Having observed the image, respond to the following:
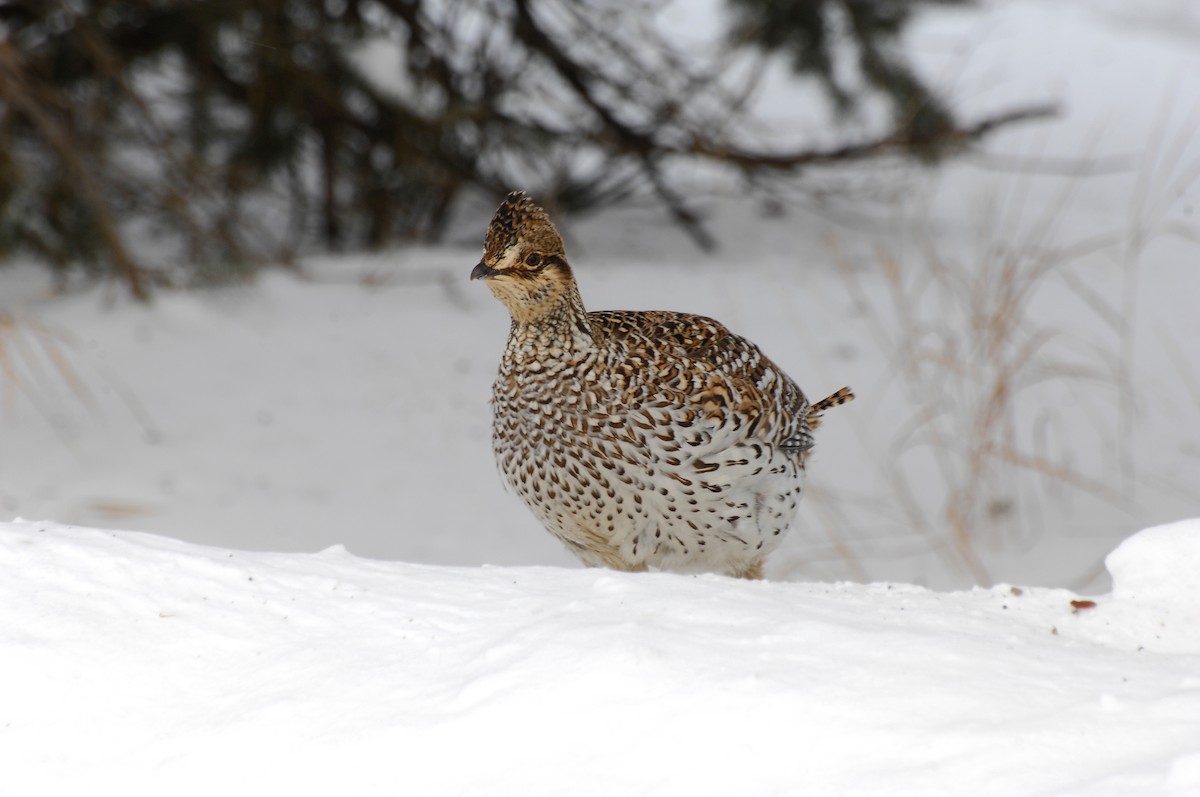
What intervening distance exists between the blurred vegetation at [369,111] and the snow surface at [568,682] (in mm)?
3891

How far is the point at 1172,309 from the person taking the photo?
7113 millimetres

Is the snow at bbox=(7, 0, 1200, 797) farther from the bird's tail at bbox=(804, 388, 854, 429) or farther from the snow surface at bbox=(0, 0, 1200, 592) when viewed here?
the bird's tail at bbox=(804, 388, 854, 429)

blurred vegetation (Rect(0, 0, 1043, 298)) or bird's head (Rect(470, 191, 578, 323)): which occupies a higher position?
blurred vegetation (Rect(0, 0, 1043, 298))

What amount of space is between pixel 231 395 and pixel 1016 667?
4.88m

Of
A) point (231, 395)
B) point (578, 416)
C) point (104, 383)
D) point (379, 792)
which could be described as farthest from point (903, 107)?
point (379, 792)

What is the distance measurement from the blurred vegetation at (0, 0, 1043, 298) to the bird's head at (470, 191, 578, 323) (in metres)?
3.17

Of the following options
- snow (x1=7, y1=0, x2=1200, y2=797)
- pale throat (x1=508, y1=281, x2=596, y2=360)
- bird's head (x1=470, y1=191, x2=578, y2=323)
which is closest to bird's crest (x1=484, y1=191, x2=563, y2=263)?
bird's head (x1=470, y1=191, x2=578, y2=323)

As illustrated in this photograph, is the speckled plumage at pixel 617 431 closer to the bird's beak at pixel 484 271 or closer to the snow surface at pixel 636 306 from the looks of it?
the bird's beak at pixel 484 271

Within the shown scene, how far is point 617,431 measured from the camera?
289 centimetres

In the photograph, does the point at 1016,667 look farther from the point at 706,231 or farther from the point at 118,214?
the point at 706,231

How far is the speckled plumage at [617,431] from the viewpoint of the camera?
2.87 m

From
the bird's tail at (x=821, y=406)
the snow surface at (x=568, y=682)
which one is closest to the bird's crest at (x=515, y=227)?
the snow surface at (x=568, y=682)

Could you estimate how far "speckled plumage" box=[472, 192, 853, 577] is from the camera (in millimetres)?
2871

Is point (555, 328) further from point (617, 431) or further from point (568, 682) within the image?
point (568, 682)
